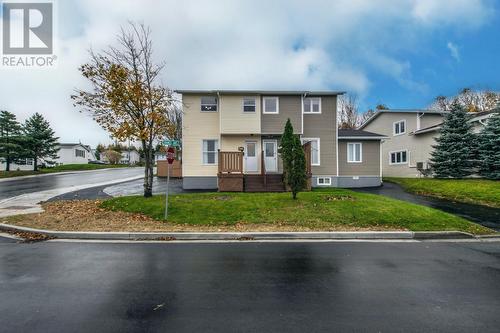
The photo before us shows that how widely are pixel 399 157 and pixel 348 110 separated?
25.3m

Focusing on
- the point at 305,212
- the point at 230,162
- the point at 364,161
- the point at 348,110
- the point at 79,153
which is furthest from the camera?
the point at 79,153

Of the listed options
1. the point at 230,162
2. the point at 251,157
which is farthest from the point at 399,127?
the point at 230,162

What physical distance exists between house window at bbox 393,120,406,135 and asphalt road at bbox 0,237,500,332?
21.2 m

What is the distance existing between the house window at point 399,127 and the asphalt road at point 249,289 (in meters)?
21.2

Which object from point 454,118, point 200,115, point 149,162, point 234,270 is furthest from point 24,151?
point 454,118

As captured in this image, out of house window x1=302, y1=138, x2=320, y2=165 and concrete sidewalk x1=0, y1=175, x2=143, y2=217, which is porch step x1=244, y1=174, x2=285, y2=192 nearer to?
house window x1=302, y1=138, x2=320, y2=165

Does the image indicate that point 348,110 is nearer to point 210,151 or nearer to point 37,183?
point 210,151

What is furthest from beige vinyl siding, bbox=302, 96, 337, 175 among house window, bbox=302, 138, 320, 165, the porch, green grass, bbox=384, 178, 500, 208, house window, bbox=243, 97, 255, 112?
green grass, bbox=384, 178, 500, 208

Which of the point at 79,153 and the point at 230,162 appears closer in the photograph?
the point at 230,162

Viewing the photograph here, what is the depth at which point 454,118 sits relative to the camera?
20281 millimetres

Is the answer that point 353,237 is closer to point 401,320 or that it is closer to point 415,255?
point 415,255

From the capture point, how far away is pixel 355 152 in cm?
2030

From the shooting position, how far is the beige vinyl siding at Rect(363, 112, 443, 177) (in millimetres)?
23406

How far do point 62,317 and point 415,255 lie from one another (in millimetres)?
6883
